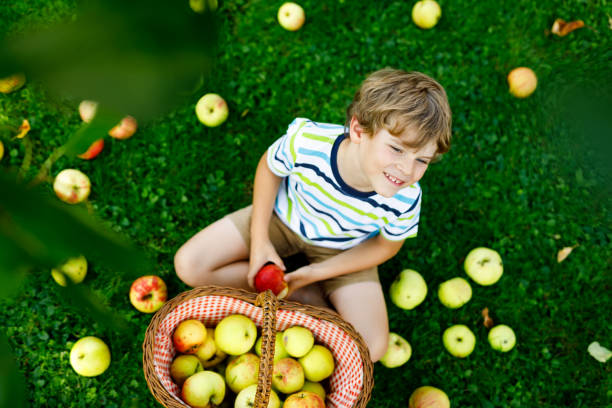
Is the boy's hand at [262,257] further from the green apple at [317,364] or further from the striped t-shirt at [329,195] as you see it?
the green apple at [317,364]

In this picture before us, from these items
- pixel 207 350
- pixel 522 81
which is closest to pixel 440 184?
pixel 522 81

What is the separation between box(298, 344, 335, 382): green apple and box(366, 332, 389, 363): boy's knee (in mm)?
243

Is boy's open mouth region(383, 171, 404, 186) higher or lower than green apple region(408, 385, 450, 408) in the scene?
higher

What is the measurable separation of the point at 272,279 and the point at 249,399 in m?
0.46

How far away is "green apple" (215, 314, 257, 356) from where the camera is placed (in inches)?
74.0

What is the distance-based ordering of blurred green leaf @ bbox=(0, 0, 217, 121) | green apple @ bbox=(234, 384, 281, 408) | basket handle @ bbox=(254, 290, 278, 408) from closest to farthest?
1. blurred green leaf @ bbox=(0, 0, 217, 121)
2. basket handle @ bbox=(254, 290, 278, 408)
3. green apple @ bbox=(234, 384, 281, 408)

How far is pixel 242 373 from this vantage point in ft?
6.12

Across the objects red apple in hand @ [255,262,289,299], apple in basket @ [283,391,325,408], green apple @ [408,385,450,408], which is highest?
red apple in hand @ [255,262,289,299]

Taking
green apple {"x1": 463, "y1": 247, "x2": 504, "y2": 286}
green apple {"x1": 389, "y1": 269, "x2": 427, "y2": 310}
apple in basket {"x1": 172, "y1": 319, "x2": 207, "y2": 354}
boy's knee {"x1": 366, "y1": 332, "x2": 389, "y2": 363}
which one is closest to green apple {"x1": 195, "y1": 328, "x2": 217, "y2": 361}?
apple in basket {"x1": 172, "y1": 319, "x2": 207, "y2": 354}

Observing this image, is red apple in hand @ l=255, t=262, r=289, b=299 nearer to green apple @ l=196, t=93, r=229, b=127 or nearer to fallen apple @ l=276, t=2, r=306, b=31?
green apple @ l=196, t=93, r=229, b=127

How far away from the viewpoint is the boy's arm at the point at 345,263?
205 cm

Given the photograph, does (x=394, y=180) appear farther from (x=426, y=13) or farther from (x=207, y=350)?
(x=426, y=13)

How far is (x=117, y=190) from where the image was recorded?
8.43 ft

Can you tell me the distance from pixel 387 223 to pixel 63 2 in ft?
5.59
